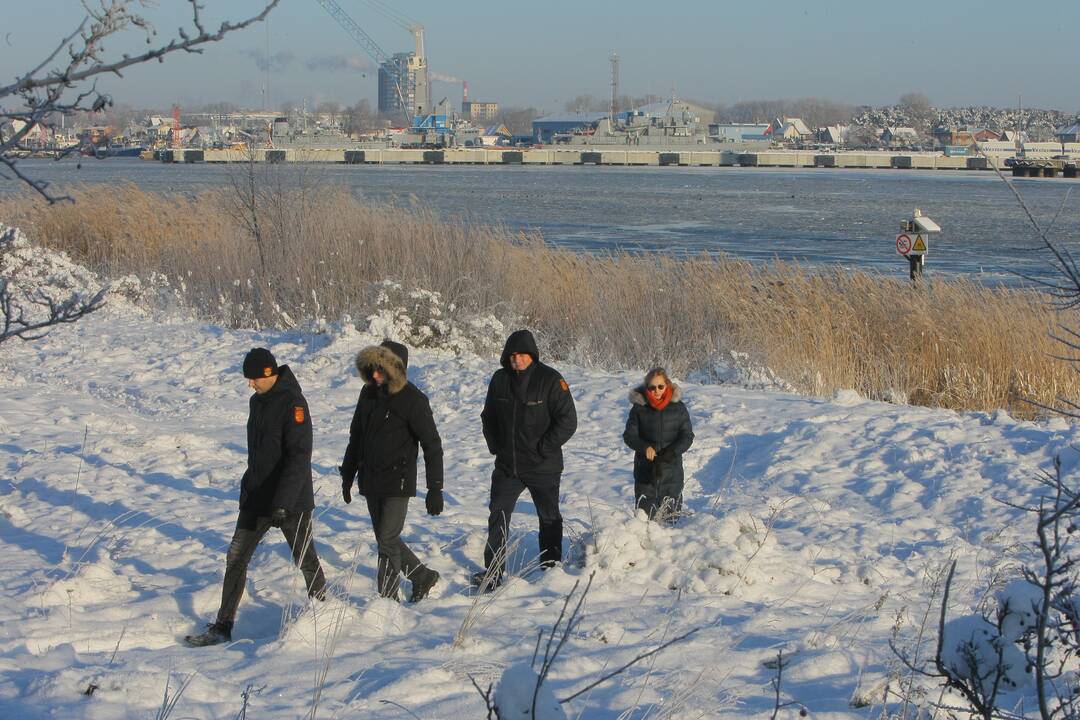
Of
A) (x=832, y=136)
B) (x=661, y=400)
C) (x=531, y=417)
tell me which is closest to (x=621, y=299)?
(x=661, y=400)

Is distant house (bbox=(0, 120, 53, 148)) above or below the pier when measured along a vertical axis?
below

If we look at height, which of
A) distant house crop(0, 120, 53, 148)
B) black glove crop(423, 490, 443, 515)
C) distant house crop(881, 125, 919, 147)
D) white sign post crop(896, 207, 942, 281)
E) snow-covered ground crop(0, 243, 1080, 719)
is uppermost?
distant house crop(881, 125, 919, 147)

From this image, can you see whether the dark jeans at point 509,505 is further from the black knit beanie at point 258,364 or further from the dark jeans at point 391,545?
the black knit beanie at point 258,364

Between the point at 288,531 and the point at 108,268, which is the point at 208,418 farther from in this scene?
the point at 108,268

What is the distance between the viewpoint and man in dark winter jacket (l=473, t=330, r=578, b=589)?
653 centimetres

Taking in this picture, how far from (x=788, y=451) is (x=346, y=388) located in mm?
5229

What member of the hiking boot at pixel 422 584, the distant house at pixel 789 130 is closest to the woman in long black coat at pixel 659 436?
the hiking boot at pixel 422 584

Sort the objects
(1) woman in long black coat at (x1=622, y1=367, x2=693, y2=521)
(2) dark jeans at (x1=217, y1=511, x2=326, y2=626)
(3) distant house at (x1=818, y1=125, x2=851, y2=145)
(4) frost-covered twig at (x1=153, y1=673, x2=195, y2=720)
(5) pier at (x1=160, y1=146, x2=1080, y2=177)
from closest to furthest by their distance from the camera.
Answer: (4) frost-covered twig at (x1=153, y1=673, x2=195, y2=720) → (2) dark jeans at (x1=217, y1=511, x2=326, y2=626) → (1) woman in long black coat at (x1=622, y1=367, x2=693, y2=521) → (5) pier at (x1=160, y1=146, x2=1080, y2=177) → (3) distant house at (x1=818, y1=125, x2=851, y2=145)

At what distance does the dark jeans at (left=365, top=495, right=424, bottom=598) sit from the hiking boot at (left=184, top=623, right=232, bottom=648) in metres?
0.90

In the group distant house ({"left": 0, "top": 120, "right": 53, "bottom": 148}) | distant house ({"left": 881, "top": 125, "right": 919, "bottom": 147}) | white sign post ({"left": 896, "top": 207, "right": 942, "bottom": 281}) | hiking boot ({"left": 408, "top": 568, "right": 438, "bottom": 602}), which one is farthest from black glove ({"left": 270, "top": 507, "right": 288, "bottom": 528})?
distant house ({"left": 881, "top": 125, "right": 919, "bottom": 147})

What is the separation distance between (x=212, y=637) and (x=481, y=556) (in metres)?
2.03

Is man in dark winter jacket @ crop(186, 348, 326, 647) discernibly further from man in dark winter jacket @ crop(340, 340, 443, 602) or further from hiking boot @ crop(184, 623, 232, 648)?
man in dark winter jacket @ crop(340, 340, 443, 602)

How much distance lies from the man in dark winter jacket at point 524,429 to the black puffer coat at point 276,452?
1.17 m

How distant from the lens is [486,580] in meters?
5.73
